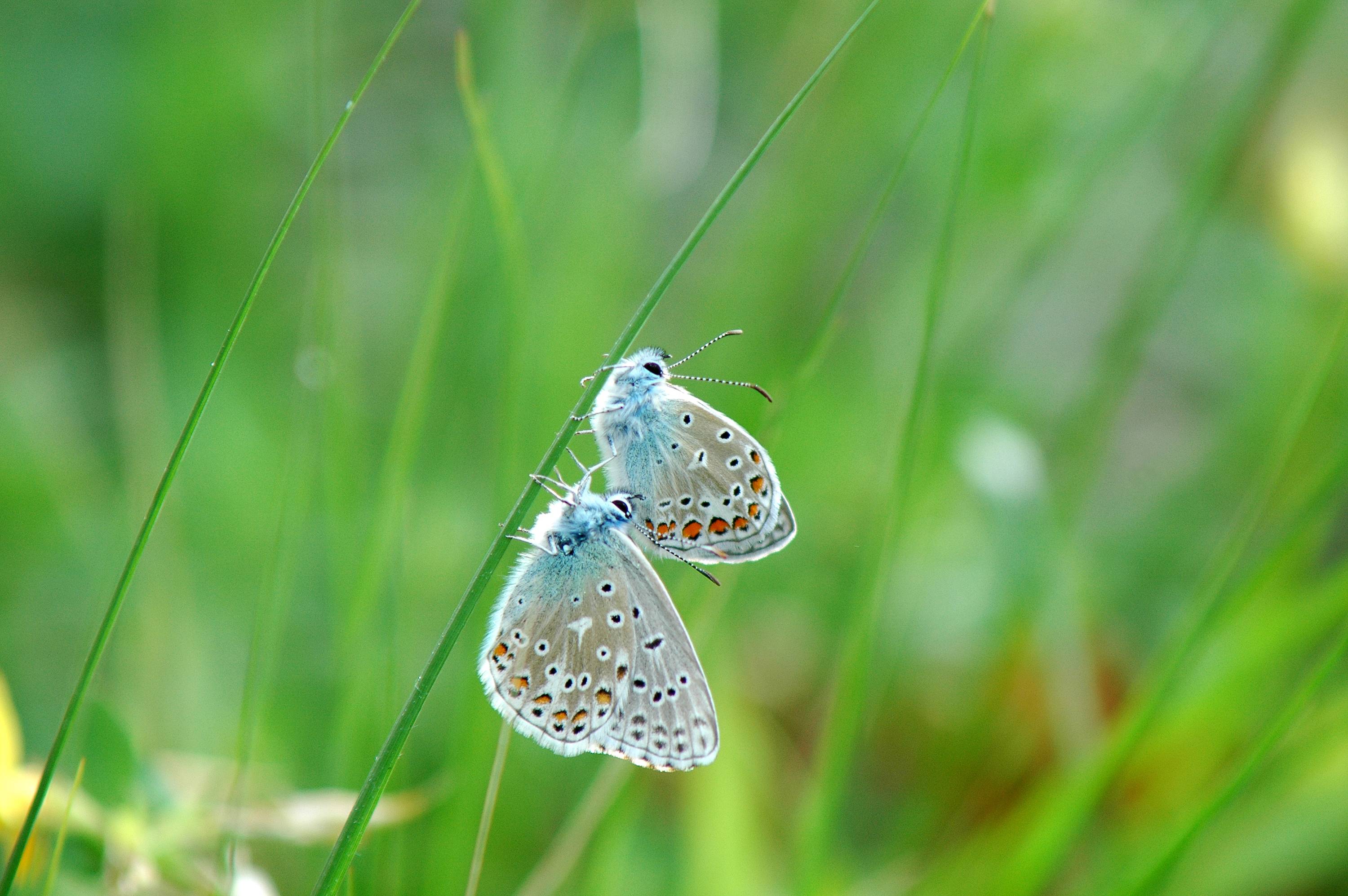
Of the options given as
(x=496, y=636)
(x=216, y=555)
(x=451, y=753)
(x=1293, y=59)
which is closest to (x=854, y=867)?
(x=451, y=753)

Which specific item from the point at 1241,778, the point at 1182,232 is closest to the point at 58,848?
the point at 1241,778

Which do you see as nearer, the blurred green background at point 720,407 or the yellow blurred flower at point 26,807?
the yellow blurred flower at point 26,807

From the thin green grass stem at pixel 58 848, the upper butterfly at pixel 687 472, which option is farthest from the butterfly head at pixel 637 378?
the thin green grass stem at pixel 58 848

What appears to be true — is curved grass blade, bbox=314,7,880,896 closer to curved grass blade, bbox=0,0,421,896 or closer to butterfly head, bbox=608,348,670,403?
curved grass blade, bbox=0,0,421,896

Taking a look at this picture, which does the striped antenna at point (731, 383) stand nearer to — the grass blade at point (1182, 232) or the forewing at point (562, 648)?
the forewing at point (562, 648)

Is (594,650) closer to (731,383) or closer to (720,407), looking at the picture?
(731,383)

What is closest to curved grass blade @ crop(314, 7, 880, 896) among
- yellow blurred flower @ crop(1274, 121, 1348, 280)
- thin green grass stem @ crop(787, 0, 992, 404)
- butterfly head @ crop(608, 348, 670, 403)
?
thin green grass stem @ crop(787, 0, 992, 404)
